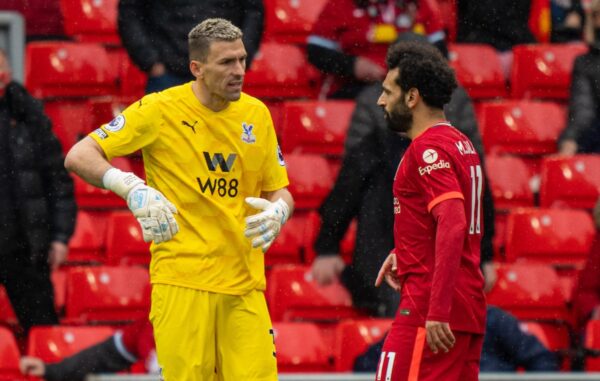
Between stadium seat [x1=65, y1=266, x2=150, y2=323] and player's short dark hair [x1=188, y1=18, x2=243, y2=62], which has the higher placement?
player's short dark hair [x1=188, y1=18, x2=243, y2=62]

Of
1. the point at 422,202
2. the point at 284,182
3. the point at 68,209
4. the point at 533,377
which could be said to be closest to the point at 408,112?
the point at 422,202

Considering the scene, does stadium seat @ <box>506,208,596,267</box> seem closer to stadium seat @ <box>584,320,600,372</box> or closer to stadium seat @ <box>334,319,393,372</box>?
stadium seat @ <box>584,320,600,372</box>

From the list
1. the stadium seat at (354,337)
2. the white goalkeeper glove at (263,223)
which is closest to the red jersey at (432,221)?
the white goalkeeper glove at (263,223)

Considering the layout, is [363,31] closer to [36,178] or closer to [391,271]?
[36,178]

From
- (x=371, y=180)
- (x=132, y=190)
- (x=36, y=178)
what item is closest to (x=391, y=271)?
(x=132, y=190)

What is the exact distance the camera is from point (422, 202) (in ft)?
19.5

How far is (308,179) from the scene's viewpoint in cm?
1028

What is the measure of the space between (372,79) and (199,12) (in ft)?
3.80

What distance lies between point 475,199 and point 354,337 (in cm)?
289

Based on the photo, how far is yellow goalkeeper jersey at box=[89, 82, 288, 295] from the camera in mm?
6680

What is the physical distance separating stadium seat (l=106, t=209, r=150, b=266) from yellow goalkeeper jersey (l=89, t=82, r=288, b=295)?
317cm

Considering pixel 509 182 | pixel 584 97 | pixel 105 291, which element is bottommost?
pixel 105 291

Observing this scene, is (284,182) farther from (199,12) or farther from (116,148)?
(199,12)

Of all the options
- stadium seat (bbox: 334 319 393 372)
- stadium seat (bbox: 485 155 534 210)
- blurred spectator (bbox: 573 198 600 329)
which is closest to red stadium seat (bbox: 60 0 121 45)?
stadium seat (bbox: 485 155 534 210)
